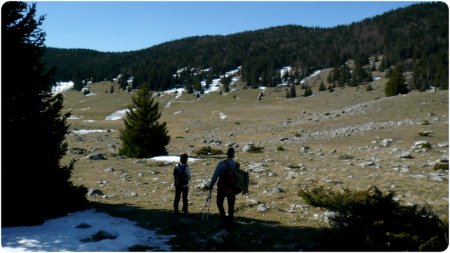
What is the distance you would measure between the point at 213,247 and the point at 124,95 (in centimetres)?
14283

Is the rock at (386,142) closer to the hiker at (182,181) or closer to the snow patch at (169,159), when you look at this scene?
the snow patch at (169,159)

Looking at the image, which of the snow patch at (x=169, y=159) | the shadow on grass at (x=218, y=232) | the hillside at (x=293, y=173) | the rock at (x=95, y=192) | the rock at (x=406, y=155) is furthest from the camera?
the snow patch at (x=169, y=159)

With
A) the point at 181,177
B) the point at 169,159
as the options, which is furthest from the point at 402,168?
the point at 169,159

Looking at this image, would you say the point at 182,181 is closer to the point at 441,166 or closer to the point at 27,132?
the point at 27,132

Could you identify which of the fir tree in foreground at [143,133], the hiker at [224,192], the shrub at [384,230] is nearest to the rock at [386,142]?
the fir tree in foreground at [143,133]

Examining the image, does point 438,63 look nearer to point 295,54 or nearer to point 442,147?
point 295,54

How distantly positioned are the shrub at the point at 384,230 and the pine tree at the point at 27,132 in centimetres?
737

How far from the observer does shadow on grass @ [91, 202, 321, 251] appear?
32.2 ft

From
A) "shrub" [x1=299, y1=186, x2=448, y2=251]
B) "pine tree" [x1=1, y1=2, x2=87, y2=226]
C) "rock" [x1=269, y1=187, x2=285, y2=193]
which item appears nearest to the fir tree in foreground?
"rock" [x1=269, y1=187, x2=285, y2=193]

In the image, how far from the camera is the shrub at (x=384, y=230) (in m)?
8.27

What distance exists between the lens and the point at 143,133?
29812mm

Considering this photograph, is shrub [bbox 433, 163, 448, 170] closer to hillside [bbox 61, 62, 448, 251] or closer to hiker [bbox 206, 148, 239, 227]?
hillside [bbox 61, 62, 448, 251]

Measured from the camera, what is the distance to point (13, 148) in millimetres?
10344

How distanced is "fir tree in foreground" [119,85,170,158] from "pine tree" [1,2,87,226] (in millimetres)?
17788
